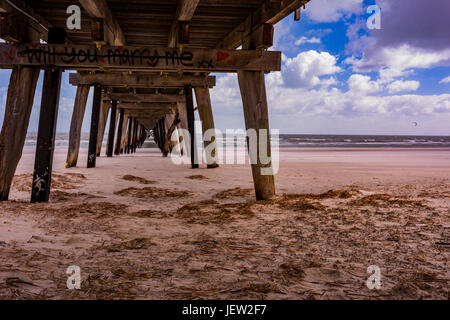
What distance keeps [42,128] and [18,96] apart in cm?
57

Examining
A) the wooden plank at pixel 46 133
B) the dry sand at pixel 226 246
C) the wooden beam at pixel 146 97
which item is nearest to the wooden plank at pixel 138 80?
the wooden beam at pixel 146 97

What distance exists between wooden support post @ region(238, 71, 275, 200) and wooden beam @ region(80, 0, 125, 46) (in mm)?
2045

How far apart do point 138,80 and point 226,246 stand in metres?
8.22

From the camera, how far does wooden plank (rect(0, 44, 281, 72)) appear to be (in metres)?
4.86

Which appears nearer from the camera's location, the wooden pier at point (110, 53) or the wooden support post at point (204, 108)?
the wooden pier at point (110, 53)

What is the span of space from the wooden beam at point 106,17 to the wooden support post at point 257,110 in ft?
6.71

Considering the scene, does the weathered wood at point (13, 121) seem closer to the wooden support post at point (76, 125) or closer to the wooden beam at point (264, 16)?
the wooden beam at point (264, 16)

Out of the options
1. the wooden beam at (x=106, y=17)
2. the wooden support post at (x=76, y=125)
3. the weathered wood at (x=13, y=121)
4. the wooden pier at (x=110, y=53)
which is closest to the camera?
the wooden beam at (x=106, y=17)

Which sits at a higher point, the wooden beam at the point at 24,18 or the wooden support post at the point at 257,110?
the wooden beam at the point at 24,18

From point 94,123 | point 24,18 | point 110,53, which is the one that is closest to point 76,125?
point 94,123

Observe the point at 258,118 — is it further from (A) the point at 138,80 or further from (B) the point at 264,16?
(A) the point at 138,80

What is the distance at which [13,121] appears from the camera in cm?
493

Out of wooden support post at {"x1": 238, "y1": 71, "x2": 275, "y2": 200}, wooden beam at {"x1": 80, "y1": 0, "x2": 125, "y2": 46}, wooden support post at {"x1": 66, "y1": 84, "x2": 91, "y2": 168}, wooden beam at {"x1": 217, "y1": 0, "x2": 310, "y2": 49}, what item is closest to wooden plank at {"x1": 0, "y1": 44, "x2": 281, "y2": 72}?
wooden support post at {"x1": 238, "y1": 71, "x2": 275, "y2": 200}

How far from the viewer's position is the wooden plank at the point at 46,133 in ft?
16.3
